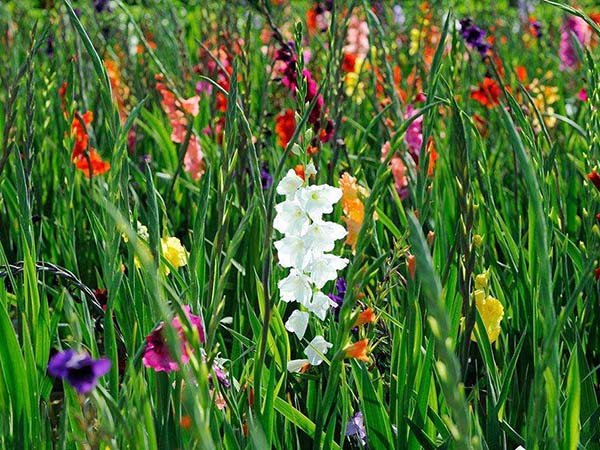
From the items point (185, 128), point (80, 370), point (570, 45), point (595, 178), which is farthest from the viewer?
point (570, 45)

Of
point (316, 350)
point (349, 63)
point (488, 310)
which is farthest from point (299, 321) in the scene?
point (349, 63)

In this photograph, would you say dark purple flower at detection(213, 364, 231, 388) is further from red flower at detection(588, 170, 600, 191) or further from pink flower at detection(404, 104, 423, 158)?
pink flower at detection(404, 104, 423, 158)

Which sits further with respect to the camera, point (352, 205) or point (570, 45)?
point (570, 45)

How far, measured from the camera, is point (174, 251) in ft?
5.20

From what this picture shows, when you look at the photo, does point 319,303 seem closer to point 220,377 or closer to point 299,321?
point 299,321

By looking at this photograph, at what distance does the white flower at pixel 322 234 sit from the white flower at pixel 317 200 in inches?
0.5

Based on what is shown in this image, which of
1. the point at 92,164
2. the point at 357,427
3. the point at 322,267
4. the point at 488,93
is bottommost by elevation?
the point at 92,164

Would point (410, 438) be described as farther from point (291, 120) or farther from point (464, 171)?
point (291, 120)

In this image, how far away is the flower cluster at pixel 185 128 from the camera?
2.57 metres

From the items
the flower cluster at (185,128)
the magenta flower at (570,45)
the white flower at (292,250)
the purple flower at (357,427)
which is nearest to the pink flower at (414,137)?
the flower cluster at (185,128)

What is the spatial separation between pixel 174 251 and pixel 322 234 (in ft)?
1.65

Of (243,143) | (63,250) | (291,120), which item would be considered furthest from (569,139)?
(63,250)

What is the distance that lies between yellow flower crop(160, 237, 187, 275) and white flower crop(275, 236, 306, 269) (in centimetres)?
46

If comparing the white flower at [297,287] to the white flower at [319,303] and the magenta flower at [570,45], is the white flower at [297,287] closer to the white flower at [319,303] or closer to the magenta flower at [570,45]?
the white flower at [319,303]
